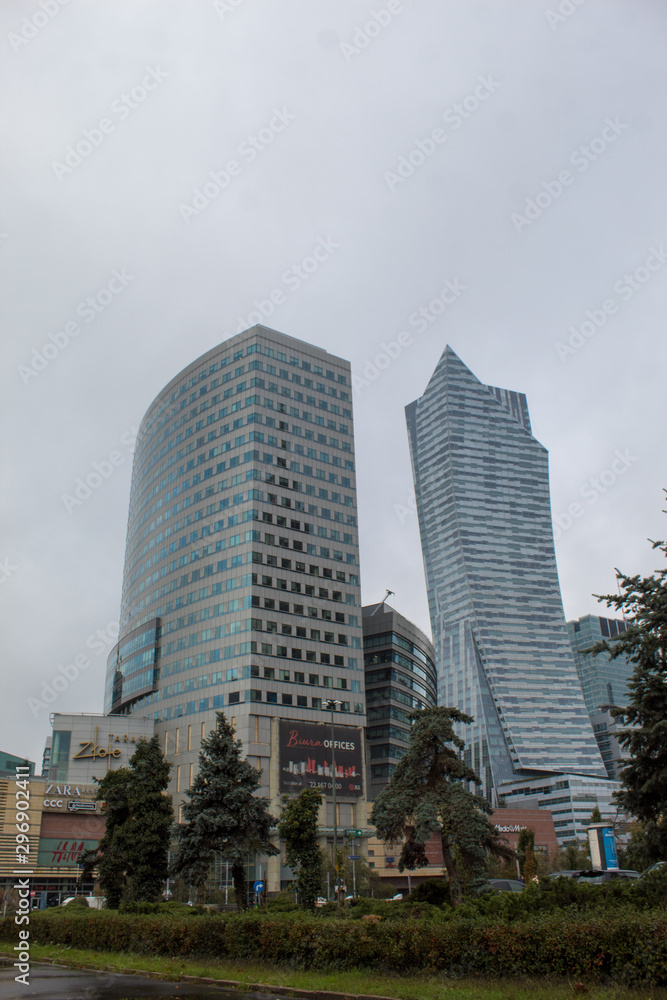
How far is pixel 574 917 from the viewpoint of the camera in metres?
15.9

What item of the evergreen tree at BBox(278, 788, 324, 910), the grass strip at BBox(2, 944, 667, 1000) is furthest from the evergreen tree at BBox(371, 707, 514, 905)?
the grass strip at BBox(2, 944, 667, 1000)

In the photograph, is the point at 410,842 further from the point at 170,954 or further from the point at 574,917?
the point at 574,917

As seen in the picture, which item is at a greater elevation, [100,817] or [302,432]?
[302,432]

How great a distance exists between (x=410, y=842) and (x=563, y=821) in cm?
17177

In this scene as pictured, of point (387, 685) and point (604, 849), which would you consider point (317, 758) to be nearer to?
point (387, 685)

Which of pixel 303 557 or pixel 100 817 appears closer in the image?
pixel 100 817

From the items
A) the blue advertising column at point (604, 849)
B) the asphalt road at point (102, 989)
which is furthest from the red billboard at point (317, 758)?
the asphalt road at point (102, 989)

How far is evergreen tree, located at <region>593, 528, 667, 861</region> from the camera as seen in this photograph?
27078 mm

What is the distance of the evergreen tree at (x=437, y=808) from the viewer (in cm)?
3578

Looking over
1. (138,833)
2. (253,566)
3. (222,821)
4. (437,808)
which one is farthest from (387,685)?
(437,808)

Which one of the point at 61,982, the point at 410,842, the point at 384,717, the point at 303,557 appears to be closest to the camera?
the point at 61,982

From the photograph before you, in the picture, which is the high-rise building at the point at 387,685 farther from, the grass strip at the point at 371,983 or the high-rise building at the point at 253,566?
the grass strip at the point at 371,983

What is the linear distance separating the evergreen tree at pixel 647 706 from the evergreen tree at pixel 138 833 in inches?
1092

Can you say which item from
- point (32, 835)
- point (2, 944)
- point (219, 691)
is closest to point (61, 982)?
point (2, 944)
